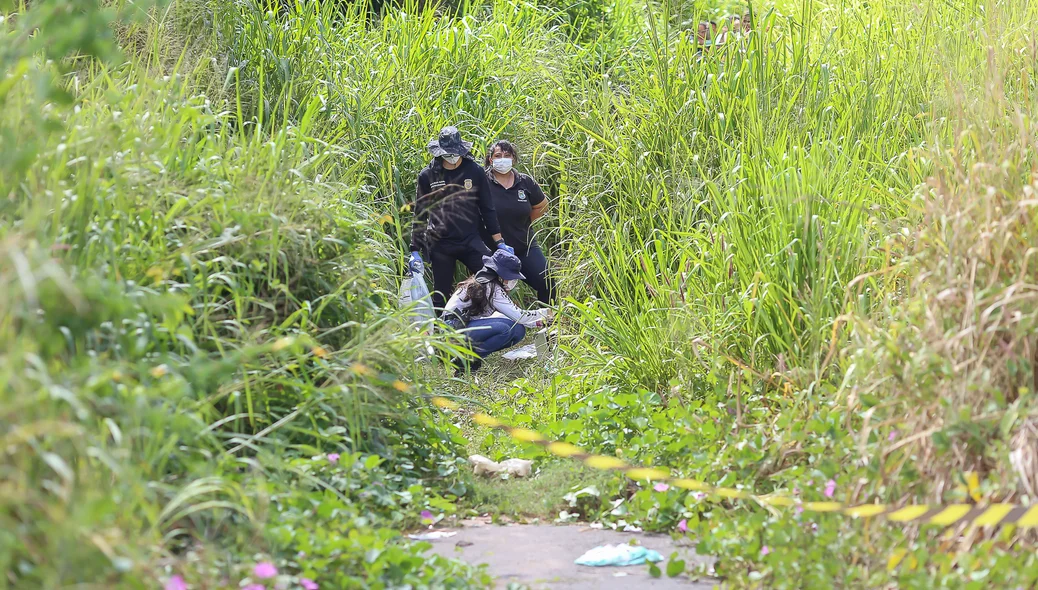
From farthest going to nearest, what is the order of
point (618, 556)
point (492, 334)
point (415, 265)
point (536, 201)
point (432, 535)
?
point (536, 201) < point (492, 334) < point (415, 265) < point (432, 535) < point (618, 556)

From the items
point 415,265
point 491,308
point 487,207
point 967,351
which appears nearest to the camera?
point 967,351

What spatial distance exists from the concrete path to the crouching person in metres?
3.15

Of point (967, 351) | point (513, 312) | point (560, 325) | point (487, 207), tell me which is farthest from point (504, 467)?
point (487, 207)

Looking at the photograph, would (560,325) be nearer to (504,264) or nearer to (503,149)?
(504,264)

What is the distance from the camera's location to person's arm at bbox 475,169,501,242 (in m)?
7.79

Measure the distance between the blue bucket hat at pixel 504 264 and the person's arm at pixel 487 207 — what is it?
0.32 meters

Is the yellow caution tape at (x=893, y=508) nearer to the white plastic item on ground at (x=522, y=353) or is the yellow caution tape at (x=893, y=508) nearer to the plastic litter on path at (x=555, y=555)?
the plastic litter on path at (x=555, y=555)

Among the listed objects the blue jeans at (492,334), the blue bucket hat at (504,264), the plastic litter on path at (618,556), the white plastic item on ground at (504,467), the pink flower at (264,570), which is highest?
the pink flower at (264,570)

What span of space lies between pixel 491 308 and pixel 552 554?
3738 millimetres

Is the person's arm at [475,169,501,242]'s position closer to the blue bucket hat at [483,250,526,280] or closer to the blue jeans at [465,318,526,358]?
the blue bucket hat at [483,250,526,280]

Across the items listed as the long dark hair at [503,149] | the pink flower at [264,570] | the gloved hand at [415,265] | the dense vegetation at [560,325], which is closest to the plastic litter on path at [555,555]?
the dense vegetation at [560,325]

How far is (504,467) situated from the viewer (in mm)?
4984

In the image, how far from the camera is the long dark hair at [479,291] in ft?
24.7

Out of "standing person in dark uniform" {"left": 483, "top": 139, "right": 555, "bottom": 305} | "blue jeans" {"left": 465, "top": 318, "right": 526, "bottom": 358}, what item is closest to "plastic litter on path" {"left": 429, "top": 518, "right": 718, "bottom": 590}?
"blue jeans" {"left": 465, "top": 318, "right": 526, "bottom": 358}
